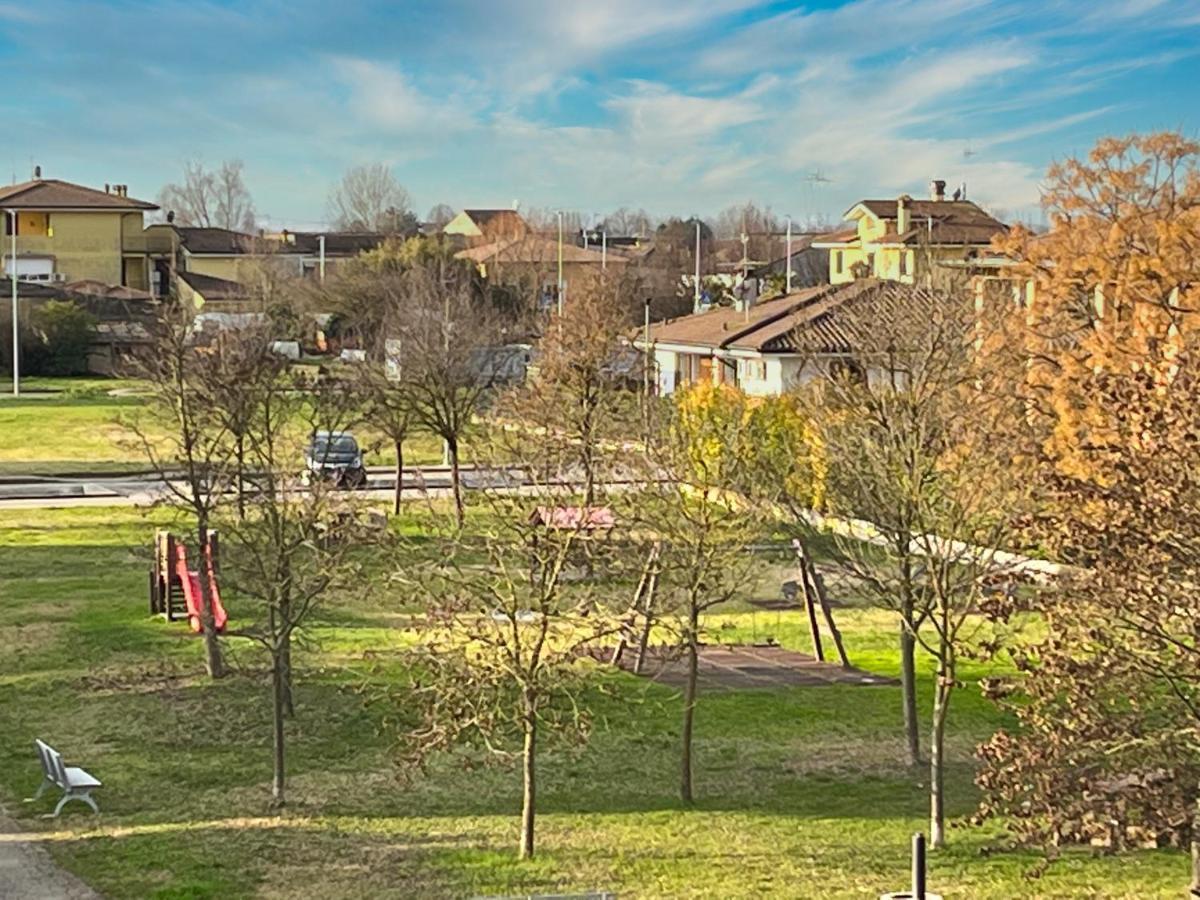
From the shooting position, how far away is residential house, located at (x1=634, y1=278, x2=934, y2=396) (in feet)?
110

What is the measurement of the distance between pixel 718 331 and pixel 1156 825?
40252 millimetres

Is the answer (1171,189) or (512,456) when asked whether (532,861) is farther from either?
(1171,189)

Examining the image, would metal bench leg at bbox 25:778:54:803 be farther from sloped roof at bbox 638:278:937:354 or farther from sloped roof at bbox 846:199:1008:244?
sloped roof at bbox 846:199:1008:244

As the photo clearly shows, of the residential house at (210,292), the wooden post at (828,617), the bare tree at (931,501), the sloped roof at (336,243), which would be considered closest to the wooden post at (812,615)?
the wooden post at (828,617)

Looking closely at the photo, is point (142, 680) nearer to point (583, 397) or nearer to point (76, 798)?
point (76, 798)

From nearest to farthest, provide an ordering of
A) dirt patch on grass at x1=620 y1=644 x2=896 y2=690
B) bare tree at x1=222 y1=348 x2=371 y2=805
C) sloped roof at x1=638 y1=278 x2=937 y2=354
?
1. bare tree at x1=222 y1=348 x2=371 y2=805
2. dirt patch on grass at x1=620 y1=644 x2=896 y2=690
3. sloped roof at x1=638 y1=278 x2=937 y2=354

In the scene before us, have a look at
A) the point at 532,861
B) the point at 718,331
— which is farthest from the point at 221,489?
the point at 718,331

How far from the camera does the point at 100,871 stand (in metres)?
12.6

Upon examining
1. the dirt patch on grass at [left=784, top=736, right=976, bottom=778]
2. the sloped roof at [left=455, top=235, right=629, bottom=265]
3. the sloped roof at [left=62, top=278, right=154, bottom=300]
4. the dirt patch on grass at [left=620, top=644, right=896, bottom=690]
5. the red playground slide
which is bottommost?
the dirt patch on grass at [left=784, top=736, right=976, bottom=778]

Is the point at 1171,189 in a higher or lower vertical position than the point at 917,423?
higher

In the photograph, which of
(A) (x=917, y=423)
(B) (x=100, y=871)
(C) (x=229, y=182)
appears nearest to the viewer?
(B) (x=100, y=871)

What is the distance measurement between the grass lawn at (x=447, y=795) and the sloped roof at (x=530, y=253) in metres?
59.1

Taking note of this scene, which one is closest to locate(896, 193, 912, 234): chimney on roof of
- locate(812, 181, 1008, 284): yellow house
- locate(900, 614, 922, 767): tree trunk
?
locate(812, 181, 1008, 284): yellow house

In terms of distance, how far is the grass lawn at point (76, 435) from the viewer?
139 feet
